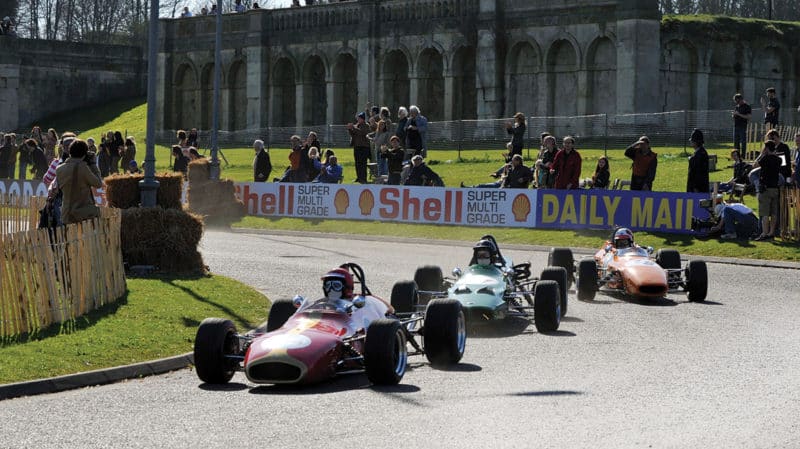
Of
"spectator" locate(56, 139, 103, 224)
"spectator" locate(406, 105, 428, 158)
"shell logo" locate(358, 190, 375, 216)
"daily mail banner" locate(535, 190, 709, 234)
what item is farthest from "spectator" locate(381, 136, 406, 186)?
"spectator" locate(56, 139, 103, 224)

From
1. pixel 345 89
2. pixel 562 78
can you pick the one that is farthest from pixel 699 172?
pixel 345 89

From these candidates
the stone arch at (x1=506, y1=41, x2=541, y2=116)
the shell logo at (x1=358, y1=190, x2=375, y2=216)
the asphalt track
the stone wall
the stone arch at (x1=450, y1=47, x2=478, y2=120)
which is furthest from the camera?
the stone wall

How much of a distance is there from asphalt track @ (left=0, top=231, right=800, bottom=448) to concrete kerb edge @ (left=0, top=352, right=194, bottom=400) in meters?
0.18

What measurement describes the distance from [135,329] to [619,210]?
1679cm

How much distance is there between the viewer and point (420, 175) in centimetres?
3506

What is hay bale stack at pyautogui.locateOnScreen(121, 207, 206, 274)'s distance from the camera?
22.4 metres

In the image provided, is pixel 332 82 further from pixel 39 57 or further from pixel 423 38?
pixel 39 57

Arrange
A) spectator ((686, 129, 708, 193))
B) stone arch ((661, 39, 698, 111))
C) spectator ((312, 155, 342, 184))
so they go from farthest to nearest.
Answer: stone arch ((661, 39, 698, 111)), spectator ((312, 155, 342, 184)), spectator ((686, 129, 708, 193))

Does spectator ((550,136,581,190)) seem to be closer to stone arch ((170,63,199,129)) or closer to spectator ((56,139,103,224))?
spectator ((56,139,103,224))

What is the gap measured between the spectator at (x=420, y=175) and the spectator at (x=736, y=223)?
817cm

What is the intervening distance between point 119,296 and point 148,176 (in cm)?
446

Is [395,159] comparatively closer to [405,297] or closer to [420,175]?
[420,175]

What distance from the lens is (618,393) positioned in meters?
12.8

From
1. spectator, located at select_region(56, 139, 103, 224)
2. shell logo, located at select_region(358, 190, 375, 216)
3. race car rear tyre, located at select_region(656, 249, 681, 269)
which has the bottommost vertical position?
race car rear tyre, located at select_region(656, 249, 681, 269)
